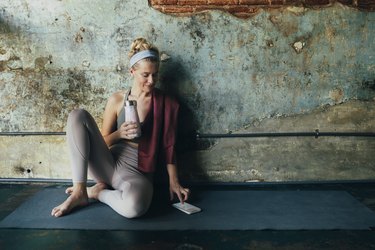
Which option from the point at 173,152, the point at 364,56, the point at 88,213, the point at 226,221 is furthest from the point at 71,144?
the point at 364,56

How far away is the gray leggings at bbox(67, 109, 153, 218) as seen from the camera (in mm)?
2572

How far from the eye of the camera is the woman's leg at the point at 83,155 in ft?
8.64

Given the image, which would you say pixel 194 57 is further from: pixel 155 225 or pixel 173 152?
pixel 155 225

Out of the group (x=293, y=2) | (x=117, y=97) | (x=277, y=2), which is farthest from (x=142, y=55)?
(x=293, y=2)

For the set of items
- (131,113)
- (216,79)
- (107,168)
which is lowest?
(107,168)

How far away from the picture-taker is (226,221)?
255cm

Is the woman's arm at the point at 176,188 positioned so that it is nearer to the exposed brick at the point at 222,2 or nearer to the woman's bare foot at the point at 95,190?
the woman's bare foot at the point at 95,190

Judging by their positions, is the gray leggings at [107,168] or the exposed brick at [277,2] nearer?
the gray leggings at [107,168]

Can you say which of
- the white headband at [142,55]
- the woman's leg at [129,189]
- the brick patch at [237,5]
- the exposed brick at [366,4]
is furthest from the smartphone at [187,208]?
the exposed brick at [366,4]

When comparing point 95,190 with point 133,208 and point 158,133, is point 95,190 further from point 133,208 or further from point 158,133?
point 158,133

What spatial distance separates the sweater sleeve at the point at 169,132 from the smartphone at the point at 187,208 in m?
0.36

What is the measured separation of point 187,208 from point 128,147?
2.18 feet

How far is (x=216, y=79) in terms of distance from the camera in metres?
3.29

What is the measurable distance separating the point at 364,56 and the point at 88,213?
8.69 ft
